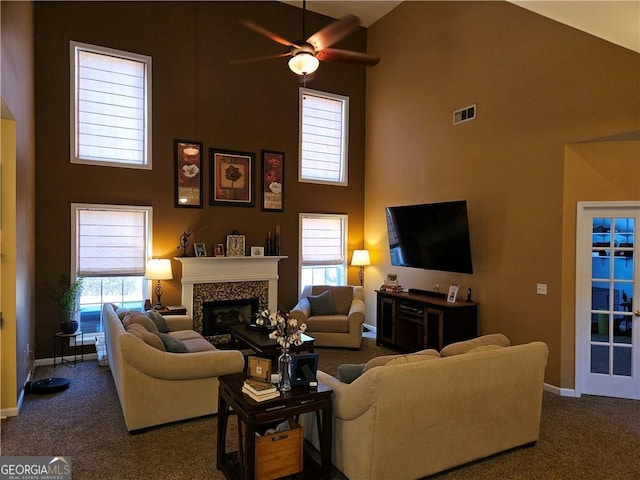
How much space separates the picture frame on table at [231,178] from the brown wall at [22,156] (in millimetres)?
2404

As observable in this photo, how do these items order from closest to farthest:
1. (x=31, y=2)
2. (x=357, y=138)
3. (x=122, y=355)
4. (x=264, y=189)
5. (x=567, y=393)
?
(x=122, y=355) → (x=567, y=393) → (x=31, y=2) → (x=264, y=189) → (x=357, y=138)

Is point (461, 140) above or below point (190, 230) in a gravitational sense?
above

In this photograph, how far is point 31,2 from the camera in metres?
5.16

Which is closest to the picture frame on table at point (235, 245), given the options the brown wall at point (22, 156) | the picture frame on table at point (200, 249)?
the picture frame on table at point (200, 249)

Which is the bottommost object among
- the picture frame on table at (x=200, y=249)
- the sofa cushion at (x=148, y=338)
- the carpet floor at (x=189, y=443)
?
the carpet floor at (x=189, y=443)

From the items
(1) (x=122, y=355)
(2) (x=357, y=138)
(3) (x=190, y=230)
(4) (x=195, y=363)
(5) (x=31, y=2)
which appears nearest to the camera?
(1) (x=122, y=355)

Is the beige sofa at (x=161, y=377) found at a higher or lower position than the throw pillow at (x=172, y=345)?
lower

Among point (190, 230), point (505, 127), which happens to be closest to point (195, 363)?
point (190, 230)

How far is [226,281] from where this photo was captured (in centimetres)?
666

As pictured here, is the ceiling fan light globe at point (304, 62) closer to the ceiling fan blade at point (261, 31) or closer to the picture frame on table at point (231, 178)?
the ceiling fan blade at point (261, 31)

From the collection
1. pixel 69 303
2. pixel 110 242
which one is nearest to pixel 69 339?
pixel 69 303

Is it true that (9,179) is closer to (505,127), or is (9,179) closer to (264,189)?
(264,189)

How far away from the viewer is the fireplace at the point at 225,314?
654 cm

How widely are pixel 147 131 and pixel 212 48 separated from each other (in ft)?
5.76
